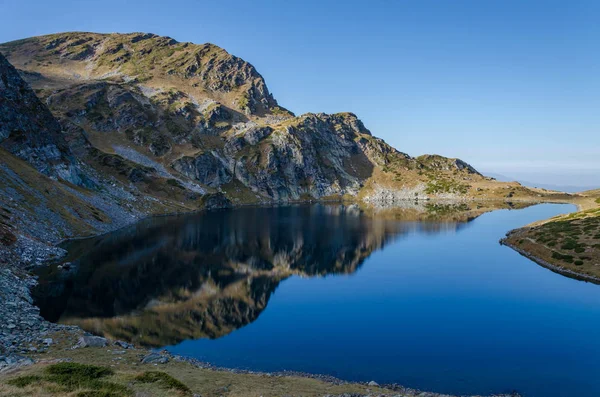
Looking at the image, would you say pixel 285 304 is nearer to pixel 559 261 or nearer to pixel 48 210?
pixel 559 261

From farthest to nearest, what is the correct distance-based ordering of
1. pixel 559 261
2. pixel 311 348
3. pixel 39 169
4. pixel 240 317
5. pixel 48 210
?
pixel 39 169
pixel 48 210
pixel 559 261
pixel 240 317
pixel 311 348

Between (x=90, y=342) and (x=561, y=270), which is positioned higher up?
(x=90, y=342)

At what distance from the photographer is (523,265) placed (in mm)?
83062

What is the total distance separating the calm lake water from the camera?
122 feet

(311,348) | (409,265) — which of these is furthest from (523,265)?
(311,348)

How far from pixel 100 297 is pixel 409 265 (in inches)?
2534

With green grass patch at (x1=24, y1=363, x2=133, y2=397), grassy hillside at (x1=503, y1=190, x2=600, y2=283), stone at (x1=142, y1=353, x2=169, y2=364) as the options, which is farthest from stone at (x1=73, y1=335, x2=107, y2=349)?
grassy hillside at (x1=503, y1=190, x2=600, y2=283)

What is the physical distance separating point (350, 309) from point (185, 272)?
120ft

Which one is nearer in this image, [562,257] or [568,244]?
[562,257]

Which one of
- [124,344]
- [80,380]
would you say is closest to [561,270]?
[124,344]

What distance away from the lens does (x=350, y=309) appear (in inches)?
2211

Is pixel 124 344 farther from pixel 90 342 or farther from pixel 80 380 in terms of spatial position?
pixel 80 380

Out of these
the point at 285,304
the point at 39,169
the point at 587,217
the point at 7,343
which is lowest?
the point at 285,304

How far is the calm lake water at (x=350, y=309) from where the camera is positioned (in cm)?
3725
